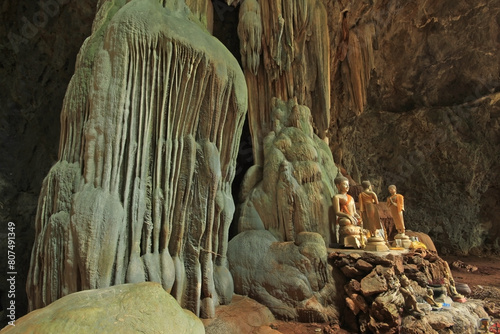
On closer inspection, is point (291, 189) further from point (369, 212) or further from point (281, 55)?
point (281, 55)

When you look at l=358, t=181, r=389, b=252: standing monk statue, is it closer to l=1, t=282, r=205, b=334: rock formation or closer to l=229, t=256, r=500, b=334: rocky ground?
l=229, t=256, r=500, b=334: rocky ground

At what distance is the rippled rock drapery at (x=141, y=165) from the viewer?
427 centimetres

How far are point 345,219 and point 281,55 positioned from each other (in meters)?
4.32

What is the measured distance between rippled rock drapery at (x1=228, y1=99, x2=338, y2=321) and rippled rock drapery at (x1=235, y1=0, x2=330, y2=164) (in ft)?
1.30

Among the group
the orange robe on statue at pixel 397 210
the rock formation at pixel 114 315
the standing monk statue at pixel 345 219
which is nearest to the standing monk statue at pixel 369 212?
the standing monk statue at pixel 345 219

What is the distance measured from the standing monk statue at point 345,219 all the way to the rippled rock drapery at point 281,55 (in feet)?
6.45

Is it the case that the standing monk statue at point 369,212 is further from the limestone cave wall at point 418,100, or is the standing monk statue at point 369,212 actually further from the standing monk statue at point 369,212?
the limestone cave wall at point 418,100

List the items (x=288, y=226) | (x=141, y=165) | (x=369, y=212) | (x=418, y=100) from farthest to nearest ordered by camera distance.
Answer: (x=418, y=100)
(x=369, y=212)
(x=288, y=226)
(x=141, y=165)

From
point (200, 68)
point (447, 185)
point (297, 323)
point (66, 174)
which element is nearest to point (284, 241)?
point (297, 323)

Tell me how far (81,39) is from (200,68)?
464 centimetres

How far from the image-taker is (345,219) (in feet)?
23.8

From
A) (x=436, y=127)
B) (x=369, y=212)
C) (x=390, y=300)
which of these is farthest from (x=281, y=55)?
(x=436, y=127)

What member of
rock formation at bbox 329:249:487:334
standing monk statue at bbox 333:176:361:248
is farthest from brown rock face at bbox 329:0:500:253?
rock formation at bbox 329:249:487:334

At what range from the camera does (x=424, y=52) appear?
14.1 m
